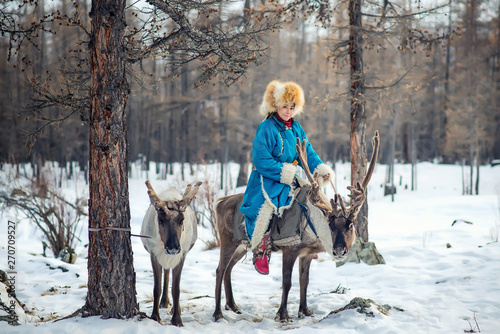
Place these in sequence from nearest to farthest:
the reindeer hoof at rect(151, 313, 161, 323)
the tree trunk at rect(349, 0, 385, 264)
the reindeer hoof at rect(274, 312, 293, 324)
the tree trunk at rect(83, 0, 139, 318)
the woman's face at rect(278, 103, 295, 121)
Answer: the tree trunk at rect(83, 0, 139, 318)
the reindeer hoof at rect(151, 313, 161, 323)
the reindeer hoof at rect(274, 312, 293, 324)
the woman's face at rect(278, 103, 295, 121)
the tree trunk at rect(349, 0, 385, 264)

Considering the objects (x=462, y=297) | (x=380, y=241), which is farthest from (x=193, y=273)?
(x=380, y=241)

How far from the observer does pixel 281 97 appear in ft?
15.9

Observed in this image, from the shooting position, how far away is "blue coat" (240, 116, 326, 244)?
4.71 m

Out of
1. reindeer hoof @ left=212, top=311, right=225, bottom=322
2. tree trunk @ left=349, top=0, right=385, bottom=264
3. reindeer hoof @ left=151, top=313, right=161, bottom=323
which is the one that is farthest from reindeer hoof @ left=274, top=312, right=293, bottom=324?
tree trunk @ left=349, top=0, right=385, bottom=264

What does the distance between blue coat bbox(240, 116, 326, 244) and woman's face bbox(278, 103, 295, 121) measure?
9 centimetres

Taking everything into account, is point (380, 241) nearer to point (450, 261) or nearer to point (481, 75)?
point (450, 261)

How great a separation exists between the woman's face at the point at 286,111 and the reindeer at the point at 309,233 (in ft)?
1.35

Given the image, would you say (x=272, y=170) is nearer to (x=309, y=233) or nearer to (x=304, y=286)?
(x=309, y=233)

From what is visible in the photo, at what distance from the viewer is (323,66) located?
24156mm

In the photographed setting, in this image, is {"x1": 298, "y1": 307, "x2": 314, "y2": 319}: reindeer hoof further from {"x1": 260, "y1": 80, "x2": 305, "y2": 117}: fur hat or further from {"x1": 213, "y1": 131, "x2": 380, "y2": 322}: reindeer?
{"x1": 260, "y1": 80, "x2": 305, "y2": 117}: fur hat

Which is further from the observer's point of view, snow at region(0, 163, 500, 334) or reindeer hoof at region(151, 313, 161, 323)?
reindeer hoof at region(151, 313, 161, 323)

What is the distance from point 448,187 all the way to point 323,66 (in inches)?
441

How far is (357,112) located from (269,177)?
405 centimetres

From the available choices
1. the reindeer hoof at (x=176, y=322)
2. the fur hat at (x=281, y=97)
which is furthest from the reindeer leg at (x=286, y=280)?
the fur hat at (x=281, y=97)
